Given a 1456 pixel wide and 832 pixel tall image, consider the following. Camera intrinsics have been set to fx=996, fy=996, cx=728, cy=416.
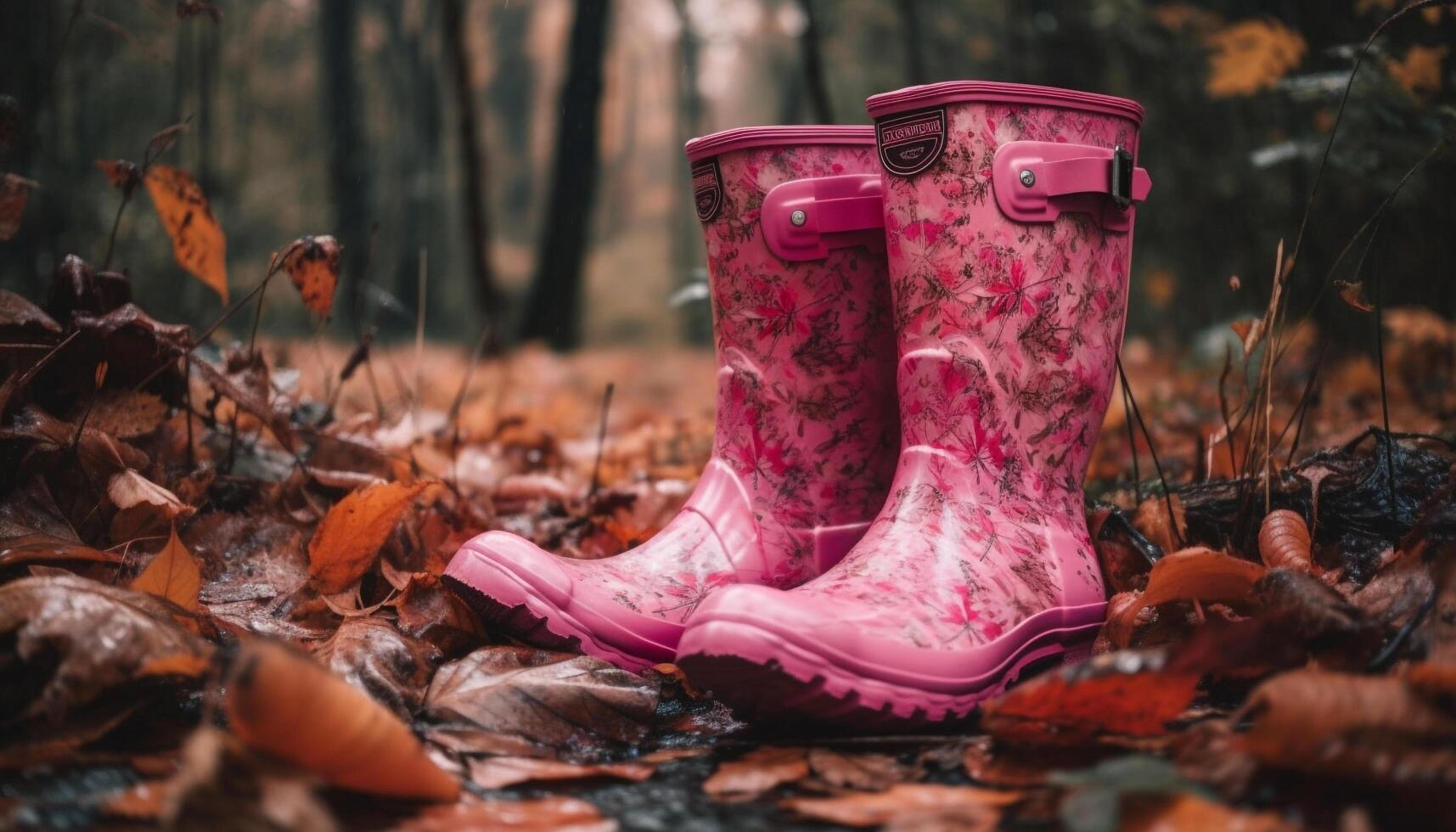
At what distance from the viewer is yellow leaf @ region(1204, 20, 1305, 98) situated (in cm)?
320

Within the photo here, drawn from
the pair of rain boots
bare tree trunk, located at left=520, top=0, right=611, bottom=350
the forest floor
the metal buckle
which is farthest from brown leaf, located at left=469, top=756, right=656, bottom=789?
bare tree trunk, located at left=520, top=0, right=611, bottom=350

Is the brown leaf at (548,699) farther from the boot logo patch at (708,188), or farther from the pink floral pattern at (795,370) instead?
the boot logo patch at (708,188)

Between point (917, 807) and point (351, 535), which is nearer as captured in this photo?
point (917, 807)

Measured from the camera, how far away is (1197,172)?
4.93m

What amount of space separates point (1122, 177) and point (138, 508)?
1215mm

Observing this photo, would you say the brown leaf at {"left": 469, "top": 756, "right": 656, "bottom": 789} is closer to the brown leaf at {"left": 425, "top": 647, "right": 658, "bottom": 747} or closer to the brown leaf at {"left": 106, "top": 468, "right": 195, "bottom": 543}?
the brown leaf at {"left": 425, "top": 647, "right": 658, "bottom": 747}

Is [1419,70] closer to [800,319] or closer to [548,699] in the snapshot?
[800,319]

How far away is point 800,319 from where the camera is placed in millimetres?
1382

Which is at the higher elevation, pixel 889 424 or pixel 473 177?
pixel 473 177

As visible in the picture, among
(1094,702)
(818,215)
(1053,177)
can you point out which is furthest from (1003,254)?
(1094,702)

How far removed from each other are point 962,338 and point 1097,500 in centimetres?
52

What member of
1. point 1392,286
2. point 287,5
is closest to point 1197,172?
point 1392,286

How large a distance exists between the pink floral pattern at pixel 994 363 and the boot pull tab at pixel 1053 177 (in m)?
0.01

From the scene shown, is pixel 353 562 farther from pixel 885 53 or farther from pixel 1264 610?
pixel 885 53
